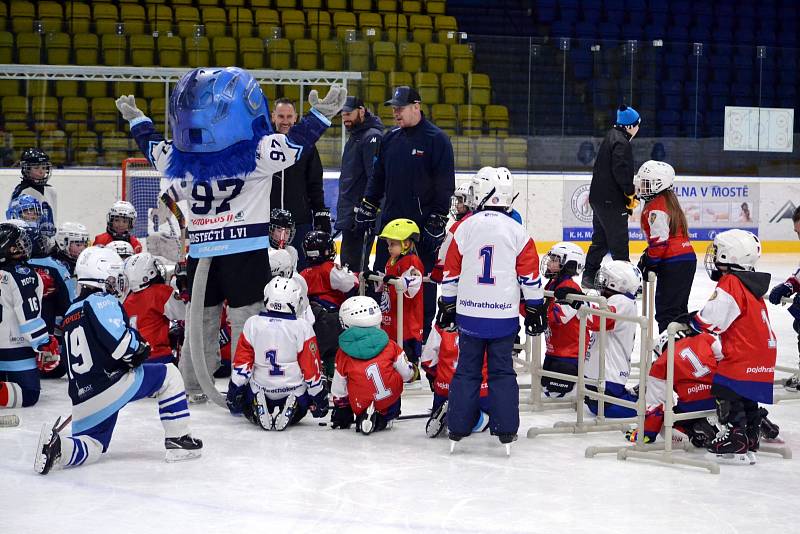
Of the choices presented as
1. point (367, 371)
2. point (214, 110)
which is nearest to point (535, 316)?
point (367, 371)

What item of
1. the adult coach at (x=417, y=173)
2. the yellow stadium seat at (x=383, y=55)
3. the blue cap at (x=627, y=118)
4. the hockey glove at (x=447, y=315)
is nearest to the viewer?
the hockey glove at (x=447, y=315)

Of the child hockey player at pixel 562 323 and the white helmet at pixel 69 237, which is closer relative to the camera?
the child hockey player at pixel 562 323

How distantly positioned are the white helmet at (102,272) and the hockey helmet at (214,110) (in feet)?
3.09

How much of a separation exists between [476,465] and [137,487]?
52.4 inches

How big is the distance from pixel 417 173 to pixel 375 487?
8.00 ft

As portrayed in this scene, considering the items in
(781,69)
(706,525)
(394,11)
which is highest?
(394,11)

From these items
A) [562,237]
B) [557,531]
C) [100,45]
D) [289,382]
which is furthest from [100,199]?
[557,531]

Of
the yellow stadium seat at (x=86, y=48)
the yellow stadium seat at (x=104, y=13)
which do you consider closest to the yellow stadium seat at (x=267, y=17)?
the yellow stadium seat at (x=104, y=13)

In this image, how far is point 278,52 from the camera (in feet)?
39.3

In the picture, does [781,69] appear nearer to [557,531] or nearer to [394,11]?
[394,11]

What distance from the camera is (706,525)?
12.5ft

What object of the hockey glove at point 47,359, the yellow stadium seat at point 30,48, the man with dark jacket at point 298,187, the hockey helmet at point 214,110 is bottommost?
the hockey glove at point 47,359

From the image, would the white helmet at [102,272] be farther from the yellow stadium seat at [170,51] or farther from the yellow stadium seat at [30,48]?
the yellow stadium seat at [30,48]

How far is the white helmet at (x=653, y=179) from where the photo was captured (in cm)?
624
